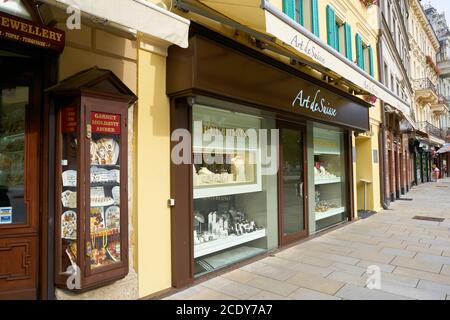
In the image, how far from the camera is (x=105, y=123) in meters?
3.29

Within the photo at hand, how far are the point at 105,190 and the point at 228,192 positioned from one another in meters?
2.44

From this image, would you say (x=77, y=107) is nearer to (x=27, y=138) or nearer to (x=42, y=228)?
(x=27, y=138)

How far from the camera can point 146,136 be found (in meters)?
3.77

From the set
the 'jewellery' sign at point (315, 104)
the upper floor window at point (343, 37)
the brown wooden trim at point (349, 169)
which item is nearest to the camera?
the 'jewellery' sign at point (315, 104)

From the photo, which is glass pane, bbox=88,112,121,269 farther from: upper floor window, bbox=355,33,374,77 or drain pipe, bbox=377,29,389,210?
drain pipe, bbox=377,29,389,210

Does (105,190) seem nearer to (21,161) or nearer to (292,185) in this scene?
(21,161)

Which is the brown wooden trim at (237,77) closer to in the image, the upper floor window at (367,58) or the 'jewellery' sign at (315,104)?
the 'jewellery' sign at (315,104)

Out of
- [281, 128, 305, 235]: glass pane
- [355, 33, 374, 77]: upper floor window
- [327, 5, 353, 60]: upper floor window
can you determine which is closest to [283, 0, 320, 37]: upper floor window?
[327, 5, 353, 60]: upper floor window

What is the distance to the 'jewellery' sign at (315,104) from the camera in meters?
5.96

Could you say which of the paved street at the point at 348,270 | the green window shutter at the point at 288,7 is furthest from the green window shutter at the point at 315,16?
the paved street at the point at 348,270

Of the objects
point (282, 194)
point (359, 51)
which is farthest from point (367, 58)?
point (282, 194)

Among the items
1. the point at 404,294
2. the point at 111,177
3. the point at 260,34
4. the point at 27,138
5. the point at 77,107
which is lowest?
the point at 404,294

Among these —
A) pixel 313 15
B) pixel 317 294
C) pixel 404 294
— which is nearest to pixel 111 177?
pixel 317 294
